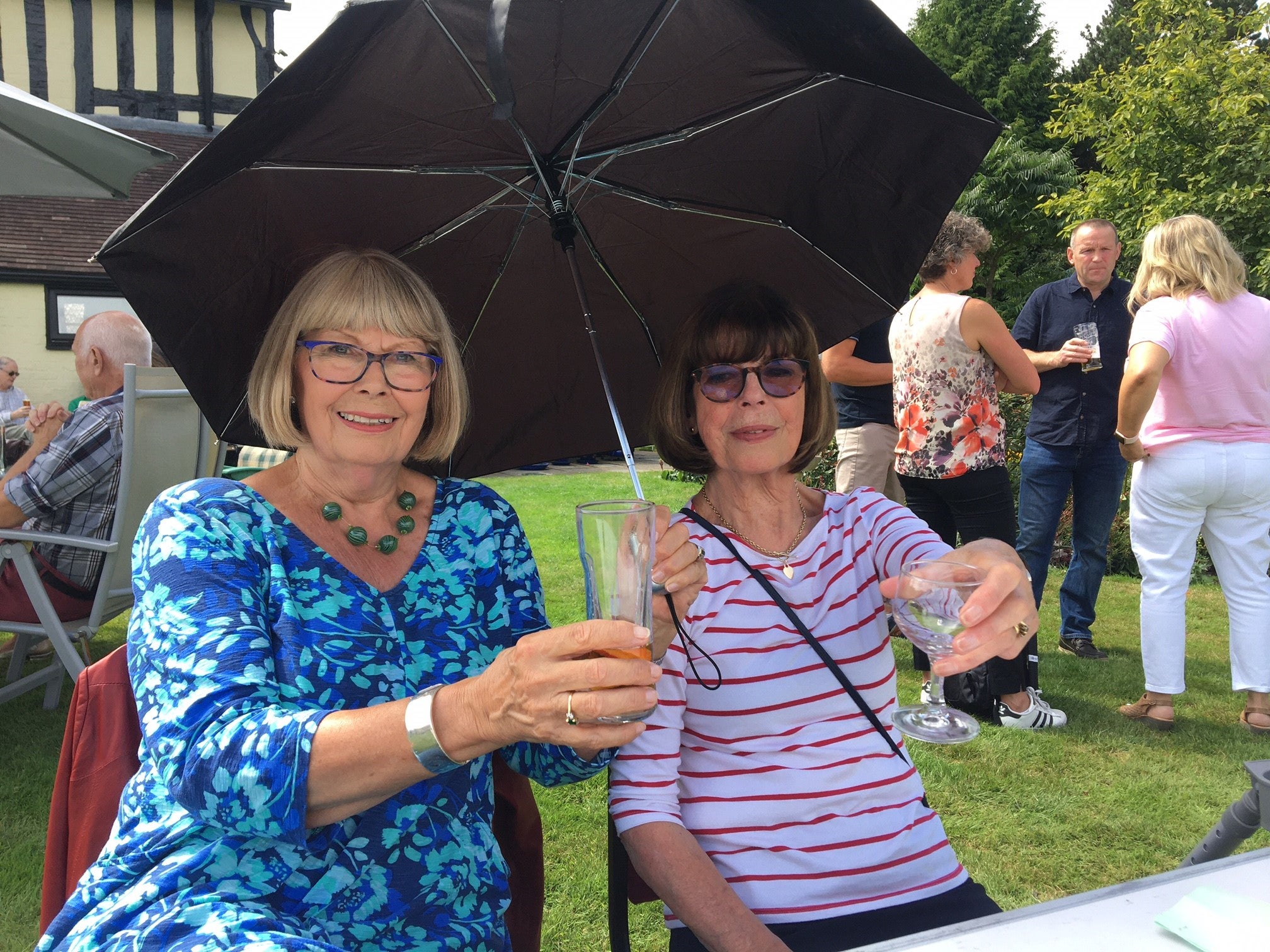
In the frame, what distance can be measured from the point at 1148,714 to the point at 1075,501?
1487 millimetres

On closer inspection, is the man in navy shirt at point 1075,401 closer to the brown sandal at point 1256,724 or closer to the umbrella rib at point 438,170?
the brown sandal at point 1256,724

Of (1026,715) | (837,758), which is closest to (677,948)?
(837,758)

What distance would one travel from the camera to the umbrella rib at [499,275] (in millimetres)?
2336

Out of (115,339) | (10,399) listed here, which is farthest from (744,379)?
(10,399)

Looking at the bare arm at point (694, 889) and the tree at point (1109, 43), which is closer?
the bare arm at point (694, 889)

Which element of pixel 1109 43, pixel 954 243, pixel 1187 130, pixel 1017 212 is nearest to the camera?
pixel 954 243

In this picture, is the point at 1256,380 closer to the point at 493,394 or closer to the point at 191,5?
the point at 493,394

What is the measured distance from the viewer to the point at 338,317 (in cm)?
188

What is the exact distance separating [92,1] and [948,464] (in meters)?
23.5

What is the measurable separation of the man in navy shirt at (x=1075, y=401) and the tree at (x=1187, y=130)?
1102cm

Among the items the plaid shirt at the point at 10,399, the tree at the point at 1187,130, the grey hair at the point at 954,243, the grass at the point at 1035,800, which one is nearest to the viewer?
the grass at the point at 1035,800

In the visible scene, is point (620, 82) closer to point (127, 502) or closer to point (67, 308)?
point (127, 502)

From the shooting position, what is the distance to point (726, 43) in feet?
5.90

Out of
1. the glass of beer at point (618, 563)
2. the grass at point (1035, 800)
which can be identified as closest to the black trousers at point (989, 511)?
the grass at point (1035, 800)
